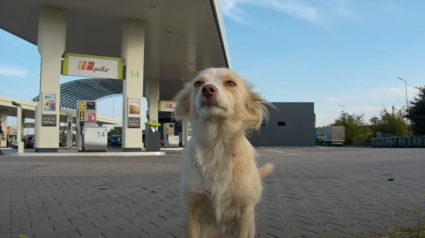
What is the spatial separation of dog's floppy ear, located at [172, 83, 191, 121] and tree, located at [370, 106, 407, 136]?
68.4m

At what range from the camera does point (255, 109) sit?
119 inches

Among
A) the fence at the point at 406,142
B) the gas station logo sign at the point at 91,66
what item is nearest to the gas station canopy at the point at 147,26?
the gas station logo sign at the point at 91,66

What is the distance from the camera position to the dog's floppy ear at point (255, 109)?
2.99m

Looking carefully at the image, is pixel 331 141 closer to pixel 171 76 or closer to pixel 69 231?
pixel 171 76

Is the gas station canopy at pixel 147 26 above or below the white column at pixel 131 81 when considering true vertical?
above

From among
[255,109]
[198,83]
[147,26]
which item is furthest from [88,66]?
[255,109]

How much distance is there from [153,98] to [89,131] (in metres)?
15.8

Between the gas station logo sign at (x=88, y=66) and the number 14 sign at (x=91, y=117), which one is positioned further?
the number 14 sign at (x=91, y=117)

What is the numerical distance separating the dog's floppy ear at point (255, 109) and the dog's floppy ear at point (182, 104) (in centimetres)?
55

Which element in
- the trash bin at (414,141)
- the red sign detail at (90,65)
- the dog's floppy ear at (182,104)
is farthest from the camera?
the trash bin at (414,141)

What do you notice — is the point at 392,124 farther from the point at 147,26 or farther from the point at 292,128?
the point at 147,26

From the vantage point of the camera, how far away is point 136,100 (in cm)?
1838

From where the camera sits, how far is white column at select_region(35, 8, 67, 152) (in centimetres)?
1659

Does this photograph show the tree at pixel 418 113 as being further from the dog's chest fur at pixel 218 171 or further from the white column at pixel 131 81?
the dog's chest fur at pixel 218 171
